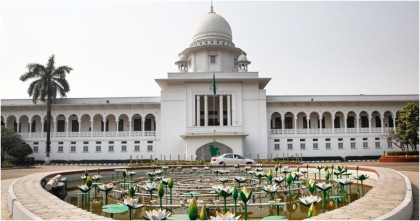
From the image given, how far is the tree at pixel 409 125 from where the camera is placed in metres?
32.7

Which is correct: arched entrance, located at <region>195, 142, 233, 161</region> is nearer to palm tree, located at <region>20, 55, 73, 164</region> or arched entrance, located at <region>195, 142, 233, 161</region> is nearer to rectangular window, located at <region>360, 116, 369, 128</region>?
palm tree, located at <region>20, 55, 73, 164</region>

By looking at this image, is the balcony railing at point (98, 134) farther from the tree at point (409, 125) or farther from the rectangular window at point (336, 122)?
the tree at point (409, 125)

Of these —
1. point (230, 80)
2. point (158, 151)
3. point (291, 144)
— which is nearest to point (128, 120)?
point (158, 151)

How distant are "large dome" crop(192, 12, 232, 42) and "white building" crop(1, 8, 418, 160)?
11cm

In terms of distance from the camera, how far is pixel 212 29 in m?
40.4

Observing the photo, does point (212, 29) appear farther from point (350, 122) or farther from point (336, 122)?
point (350, 122)

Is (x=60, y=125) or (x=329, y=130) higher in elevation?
(x=60, y=125)

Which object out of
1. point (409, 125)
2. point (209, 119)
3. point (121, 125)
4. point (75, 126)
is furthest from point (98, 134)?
point (409, 125)

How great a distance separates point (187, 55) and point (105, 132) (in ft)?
40.2

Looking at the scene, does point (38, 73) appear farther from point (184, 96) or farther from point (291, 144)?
point (291, 144)

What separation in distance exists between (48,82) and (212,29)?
17.7 m

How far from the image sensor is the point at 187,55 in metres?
41.3

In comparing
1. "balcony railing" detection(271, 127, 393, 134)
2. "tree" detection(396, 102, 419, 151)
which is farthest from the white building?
"tree" detection(396, 102, 419, 151)

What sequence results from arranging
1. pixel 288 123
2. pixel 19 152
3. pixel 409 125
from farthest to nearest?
1. pixel 288 123
2. pixel 19 152
3. pixel 409 125
